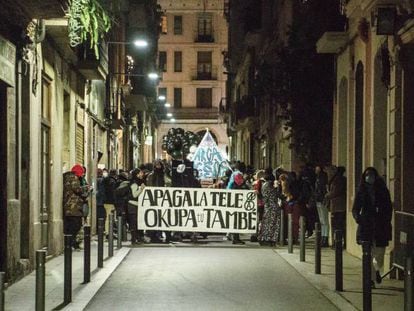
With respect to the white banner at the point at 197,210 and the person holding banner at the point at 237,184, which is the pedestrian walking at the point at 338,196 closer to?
the white banner at the point at 197,210

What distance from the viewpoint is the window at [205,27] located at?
95.4 metres

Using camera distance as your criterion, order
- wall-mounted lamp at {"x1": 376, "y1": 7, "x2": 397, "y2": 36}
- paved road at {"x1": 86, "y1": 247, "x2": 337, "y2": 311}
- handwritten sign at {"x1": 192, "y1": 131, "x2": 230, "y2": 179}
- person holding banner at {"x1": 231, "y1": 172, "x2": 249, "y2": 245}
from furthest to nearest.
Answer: handwritten sign at {"x1": 192, "y1": 131, "x2": 230, "y2": 179} → person holding banner at {"x1": 231, "y1": 172, "x2": 249, "y2": 245} → wall-mounted lamp at {"x1": 376, "y1": 7, "x2": 397, "y2": 36} → paved road at {"x1": 86, "y1": 247, "x2": 337, "y2": 311}

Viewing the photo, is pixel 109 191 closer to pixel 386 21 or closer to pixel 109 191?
pixel 109 191

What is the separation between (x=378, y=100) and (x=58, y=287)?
764 centimetres

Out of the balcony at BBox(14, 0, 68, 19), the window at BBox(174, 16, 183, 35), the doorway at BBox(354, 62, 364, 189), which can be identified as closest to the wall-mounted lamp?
the doorway at BBox(354, 62, 364, 189)

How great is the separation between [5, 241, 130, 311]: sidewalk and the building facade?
78.0 meters


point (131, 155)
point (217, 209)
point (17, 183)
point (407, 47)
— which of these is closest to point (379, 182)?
point (407, 47)

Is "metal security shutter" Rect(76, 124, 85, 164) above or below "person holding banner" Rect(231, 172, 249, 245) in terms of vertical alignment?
above

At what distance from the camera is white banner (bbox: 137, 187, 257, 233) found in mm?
22125

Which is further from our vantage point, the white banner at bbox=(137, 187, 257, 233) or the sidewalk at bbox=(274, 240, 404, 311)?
the white banner at bbox=(137, 187, 257, 233)

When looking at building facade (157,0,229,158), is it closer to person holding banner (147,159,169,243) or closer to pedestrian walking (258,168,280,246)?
person holding banner (147,159,169,243)

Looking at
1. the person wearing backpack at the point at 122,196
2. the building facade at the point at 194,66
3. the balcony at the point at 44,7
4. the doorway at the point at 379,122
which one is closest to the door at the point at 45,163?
the balcony at the point at 44,7

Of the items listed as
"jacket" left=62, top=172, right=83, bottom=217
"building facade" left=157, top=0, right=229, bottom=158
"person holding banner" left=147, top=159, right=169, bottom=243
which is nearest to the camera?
"jacket" left=62, top=172, right=83, bottom=217

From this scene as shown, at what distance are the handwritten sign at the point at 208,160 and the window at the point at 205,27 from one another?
62.8 metres
